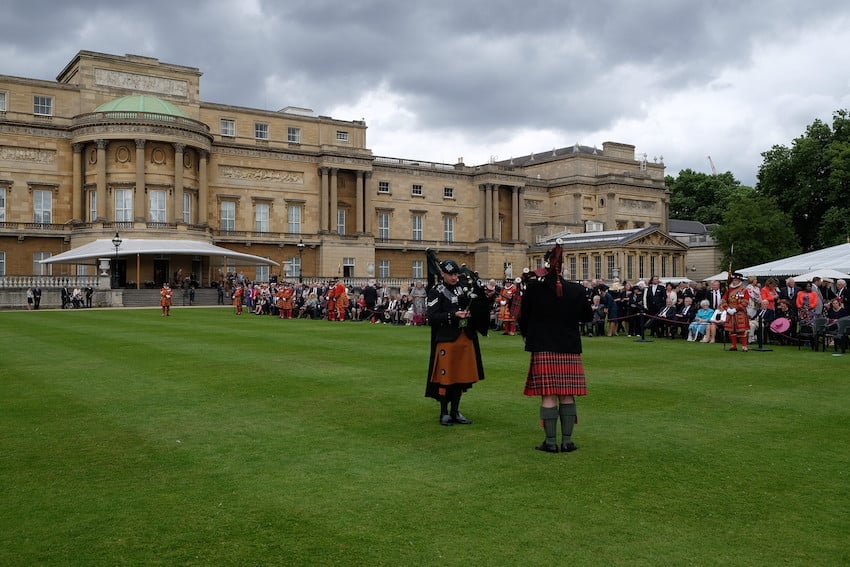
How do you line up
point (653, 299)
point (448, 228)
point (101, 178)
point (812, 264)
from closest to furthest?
point (653, 299) < point (812, 264) < point (101, 178) < point (448, 228)

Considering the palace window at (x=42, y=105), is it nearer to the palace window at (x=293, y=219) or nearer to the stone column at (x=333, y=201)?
the palace window at (x=293, y=219)

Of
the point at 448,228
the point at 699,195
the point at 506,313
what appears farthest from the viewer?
the point at 699,195

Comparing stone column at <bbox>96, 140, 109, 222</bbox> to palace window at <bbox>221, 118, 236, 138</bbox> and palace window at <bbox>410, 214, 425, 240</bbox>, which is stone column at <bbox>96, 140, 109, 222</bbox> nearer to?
palace window at <bbox>221, 118, 236, 138</bbox>

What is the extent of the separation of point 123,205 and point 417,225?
99.2 ft

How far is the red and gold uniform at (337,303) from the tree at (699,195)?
8520 centimetres

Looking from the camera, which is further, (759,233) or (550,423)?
(759,233)

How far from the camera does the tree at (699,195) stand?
109062mm

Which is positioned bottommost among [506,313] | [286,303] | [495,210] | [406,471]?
[406,471]

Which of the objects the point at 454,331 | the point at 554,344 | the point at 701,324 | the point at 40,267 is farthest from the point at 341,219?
the point at 554,344

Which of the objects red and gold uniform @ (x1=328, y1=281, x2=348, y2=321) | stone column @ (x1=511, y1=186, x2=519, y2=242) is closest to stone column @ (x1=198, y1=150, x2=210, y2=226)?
red and gold uniform @ (x1=328, y1=281, x2=348, y2=321)

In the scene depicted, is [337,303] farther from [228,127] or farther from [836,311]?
[228,127]

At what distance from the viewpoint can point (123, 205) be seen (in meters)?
60.6

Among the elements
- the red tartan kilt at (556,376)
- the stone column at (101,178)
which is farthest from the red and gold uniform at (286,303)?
the red tartan kilt at (556,376)

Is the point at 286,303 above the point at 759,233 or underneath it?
underneath
